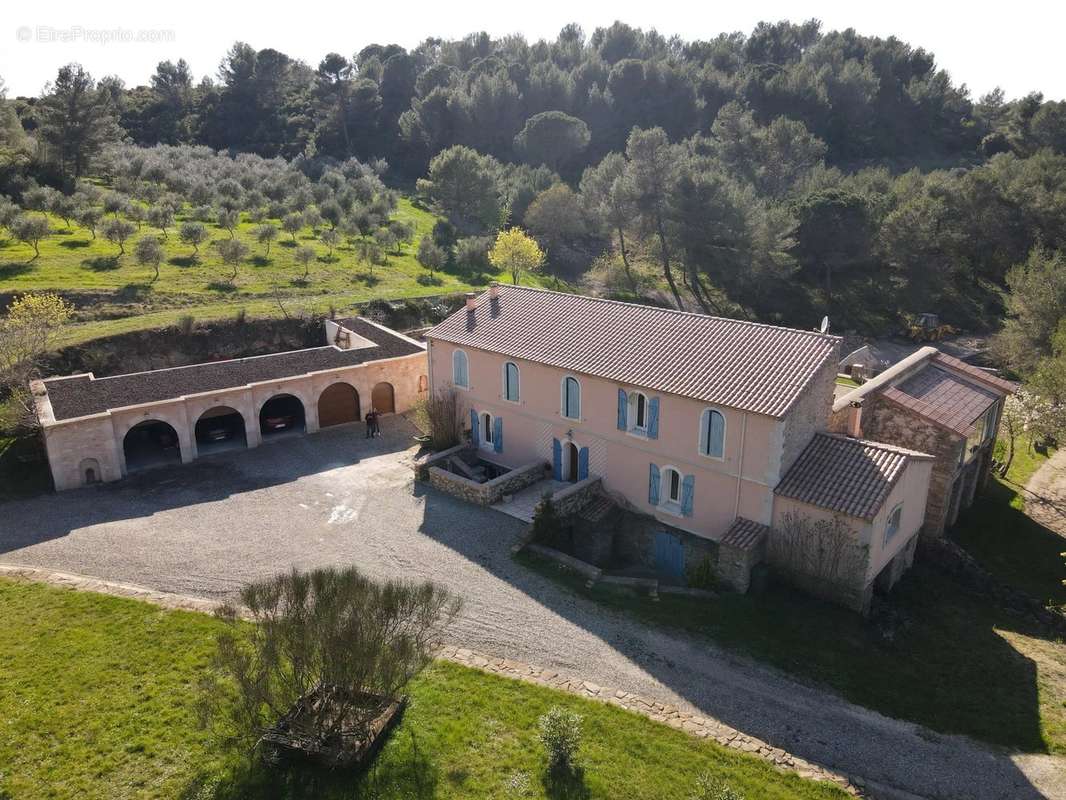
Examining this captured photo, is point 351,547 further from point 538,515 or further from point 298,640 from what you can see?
point 298,640

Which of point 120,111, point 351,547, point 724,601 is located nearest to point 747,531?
point 724,601

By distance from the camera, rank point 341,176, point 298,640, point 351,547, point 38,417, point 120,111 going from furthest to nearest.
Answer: point 120,111
point 341,176
point 38,417
point 351,547
point 298,640

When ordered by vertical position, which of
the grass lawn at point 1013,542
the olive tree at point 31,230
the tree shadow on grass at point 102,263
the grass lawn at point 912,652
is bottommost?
the grass lawn at point 1013,542

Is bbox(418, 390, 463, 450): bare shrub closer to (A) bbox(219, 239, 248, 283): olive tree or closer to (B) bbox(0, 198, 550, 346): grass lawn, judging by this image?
(B) bbox(0, 198, 550, 346): grass lawn

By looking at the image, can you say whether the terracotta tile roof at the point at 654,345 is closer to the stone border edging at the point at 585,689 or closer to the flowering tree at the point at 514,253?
the stone border edging at the point at 585,689

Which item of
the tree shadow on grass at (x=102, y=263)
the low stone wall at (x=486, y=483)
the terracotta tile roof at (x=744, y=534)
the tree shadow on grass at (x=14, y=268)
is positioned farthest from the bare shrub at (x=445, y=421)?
the tree shadow on grass at (x=14, y=268)

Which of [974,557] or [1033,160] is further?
[1033,160]
